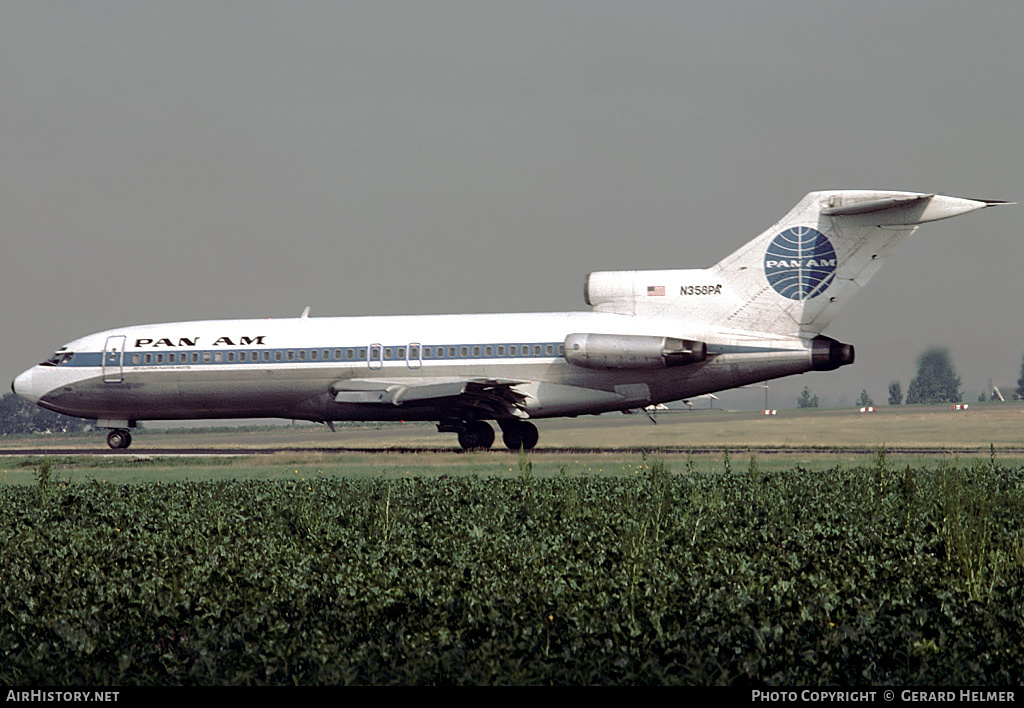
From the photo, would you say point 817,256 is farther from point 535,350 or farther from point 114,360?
point 114,360

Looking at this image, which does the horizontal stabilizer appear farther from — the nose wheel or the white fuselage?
the nose wheel

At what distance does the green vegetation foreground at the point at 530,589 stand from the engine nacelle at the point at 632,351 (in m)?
10.9

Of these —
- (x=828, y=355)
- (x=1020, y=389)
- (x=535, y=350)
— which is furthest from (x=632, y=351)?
(x=1020, y=389)

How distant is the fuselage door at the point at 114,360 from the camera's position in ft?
96.9

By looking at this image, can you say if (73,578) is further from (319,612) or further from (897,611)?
(897,611)

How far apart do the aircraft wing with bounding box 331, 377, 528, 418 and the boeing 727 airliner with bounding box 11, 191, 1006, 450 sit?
0.13 feet

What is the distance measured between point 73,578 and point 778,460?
16.1 metres

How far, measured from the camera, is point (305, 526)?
1248cm

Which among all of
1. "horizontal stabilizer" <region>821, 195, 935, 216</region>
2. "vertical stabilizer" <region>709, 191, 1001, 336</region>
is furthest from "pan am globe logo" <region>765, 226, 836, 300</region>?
"horizontal stabilizer" <region>821, 195, 935, 216</region>

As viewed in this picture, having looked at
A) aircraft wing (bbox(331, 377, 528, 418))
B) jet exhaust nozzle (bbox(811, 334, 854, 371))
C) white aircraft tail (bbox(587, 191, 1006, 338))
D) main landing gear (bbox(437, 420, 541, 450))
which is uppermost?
white aircraft tail (bbox(587, 191, 1006, 338))

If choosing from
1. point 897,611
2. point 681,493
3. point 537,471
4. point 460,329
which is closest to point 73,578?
point 897,611

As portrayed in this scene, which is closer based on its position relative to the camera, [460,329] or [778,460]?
[778,460]

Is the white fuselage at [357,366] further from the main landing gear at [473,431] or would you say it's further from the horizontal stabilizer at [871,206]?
the horizontal stabilizer at [871,206]

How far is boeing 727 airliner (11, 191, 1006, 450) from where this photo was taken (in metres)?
25.1
